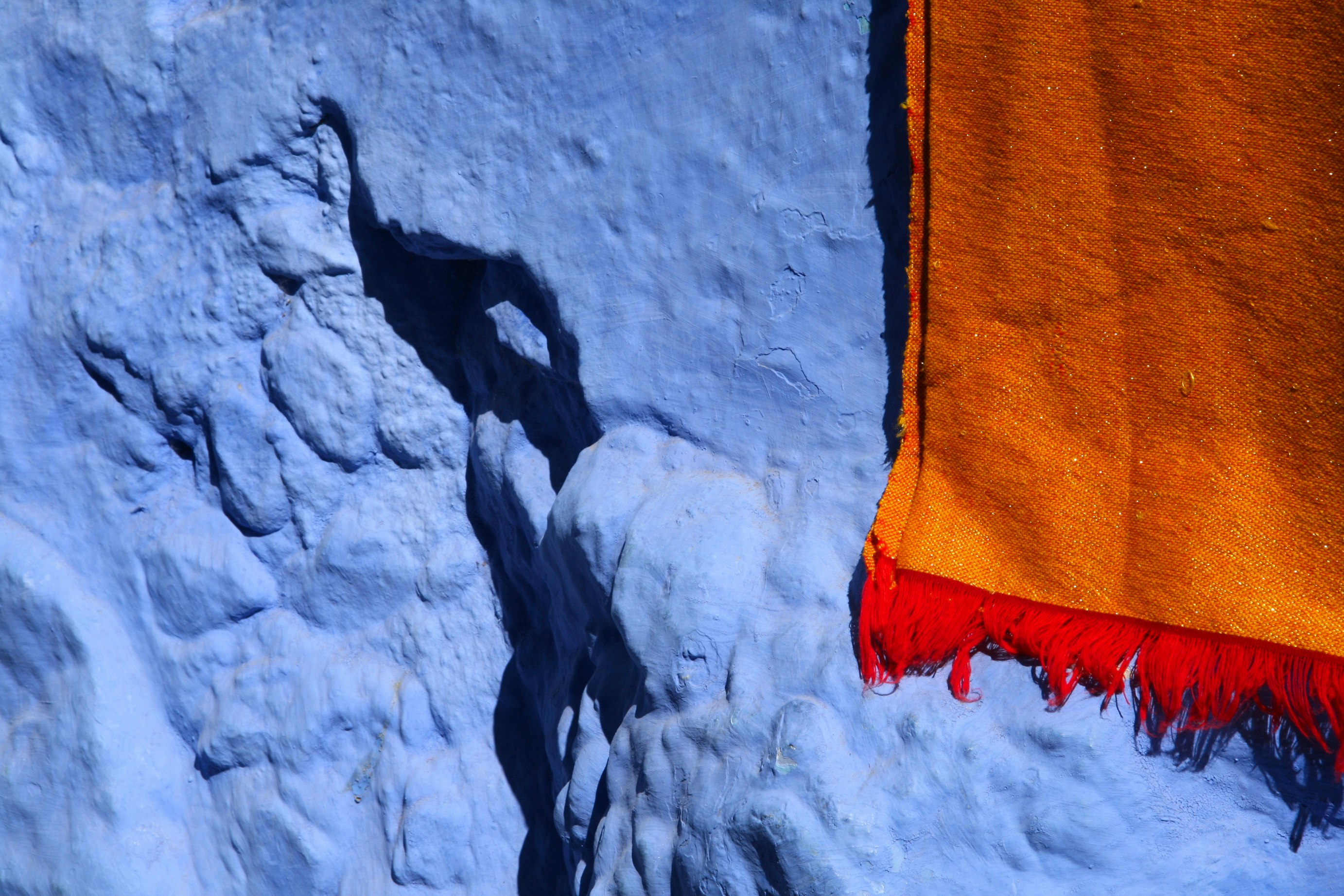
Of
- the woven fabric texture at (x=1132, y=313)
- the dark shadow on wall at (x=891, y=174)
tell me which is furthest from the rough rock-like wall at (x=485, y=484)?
the woven fabric texture at (x=1132, y=313)

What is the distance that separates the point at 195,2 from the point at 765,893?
1698mm

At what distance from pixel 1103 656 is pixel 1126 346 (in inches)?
13.7

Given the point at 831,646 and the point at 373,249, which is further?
the point at 373,249

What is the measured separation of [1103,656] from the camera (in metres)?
1.13

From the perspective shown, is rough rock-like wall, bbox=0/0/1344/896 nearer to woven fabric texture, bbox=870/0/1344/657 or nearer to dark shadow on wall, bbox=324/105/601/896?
dark shadow on wall, bbox=324/105/601/896

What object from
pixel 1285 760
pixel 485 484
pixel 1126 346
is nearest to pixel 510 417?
pixel 485 484

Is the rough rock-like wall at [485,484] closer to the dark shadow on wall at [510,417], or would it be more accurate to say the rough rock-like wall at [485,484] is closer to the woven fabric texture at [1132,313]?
the dark shadow on wall at [510,417]

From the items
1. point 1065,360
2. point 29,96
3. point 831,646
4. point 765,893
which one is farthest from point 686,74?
point 29,96

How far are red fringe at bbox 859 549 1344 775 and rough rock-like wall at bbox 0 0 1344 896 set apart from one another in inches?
1.4

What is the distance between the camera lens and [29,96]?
5.86ft

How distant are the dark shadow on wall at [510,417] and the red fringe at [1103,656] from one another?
57 centimetres

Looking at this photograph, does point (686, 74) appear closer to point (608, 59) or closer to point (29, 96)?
point (608, 59)

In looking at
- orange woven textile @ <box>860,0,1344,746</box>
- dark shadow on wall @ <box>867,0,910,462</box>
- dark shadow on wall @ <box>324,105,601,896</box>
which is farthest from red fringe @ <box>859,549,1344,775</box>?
dark shadow on wall @ <box>324,105,601,896</box>

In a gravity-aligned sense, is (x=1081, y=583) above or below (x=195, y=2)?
below
